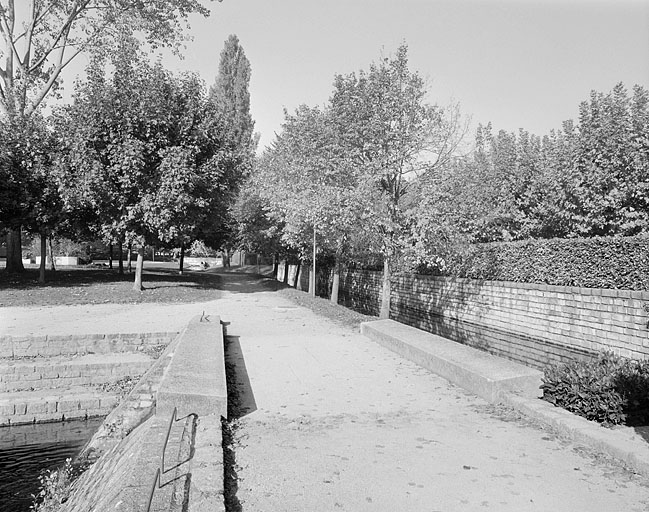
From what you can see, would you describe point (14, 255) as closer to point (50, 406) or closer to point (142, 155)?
point (142, 155)

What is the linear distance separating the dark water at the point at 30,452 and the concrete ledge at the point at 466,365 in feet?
16.4

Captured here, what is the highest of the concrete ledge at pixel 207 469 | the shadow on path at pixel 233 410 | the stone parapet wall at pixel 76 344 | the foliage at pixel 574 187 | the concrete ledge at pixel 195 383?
the foliage at pixel 574 187

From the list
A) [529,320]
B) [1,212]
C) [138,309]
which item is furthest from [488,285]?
[1,212]

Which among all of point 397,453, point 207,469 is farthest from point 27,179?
point 397,453

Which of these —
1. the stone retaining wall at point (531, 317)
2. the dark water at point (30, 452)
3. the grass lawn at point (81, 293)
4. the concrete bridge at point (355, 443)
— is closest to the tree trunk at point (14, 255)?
the grass lawn at point (81, 293)

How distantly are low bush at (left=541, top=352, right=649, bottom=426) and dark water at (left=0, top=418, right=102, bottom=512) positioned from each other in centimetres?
552

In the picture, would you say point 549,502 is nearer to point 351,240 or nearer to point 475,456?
point 475,456

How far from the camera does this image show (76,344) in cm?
1045

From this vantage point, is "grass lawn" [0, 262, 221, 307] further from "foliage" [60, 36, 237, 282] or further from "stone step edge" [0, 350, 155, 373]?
"stone step edge" [0, 350, 155, 373]

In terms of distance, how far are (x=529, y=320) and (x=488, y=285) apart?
2.27 meters

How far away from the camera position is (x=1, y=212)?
2064 cm

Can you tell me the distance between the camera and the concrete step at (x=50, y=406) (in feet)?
27.0

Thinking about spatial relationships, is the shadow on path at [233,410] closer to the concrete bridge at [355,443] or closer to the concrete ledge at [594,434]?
the concrete bridge at [355,443]

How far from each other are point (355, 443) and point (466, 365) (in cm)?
270
